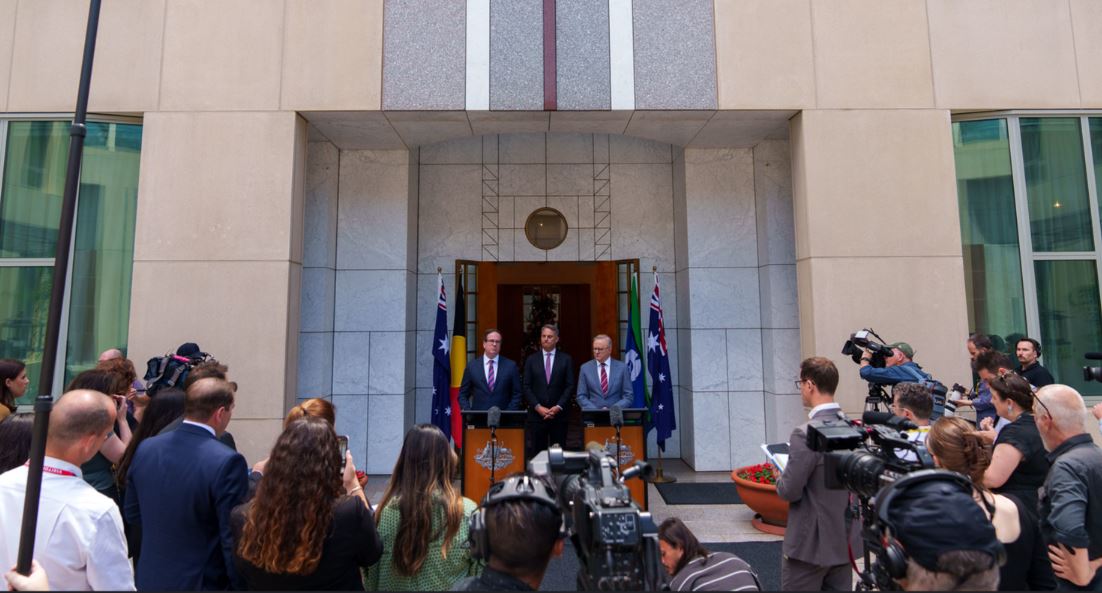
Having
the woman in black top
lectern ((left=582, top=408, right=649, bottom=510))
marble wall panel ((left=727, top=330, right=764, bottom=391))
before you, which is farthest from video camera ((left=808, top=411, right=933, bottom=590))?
marble wall panel ((left=727, top=330, right=764, bottom=391))

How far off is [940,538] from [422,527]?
66.8 inches

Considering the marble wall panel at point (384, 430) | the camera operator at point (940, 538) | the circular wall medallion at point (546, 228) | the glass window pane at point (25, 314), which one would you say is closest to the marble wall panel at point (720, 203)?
the circular wall medallion at point (546, 228)

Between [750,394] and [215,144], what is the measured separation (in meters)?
6.89

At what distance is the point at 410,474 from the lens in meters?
2.44

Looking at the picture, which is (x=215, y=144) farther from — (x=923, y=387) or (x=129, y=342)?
(x=923, y=387)

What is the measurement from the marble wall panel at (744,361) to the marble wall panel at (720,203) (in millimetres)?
947

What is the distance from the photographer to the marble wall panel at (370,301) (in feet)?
26.0

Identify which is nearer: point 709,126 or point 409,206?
point 709,126

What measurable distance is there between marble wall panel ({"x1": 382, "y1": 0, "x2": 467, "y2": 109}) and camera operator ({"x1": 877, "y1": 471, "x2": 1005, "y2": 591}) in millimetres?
5905

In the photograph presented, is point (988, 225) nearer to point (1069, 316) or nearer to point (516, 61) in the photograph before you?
point (1069, 316)

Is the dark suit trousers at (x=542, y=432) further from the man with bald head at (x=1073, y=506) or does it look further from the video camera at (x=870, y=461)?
the man with bald head at (x=1073, y=506)

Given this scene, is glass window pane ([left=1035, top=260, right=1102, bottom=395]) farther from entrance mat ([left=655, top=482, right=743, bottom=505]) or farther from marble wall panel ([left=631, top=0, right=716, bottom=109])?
marble wall panel ([left=631, top=0, right=716, bottom=109])

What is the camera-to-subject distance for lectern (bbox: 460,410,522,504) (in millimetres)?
5988

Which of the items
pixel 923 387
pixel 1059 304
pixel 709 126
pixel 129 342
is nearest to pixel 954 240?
pixel 1059 304
